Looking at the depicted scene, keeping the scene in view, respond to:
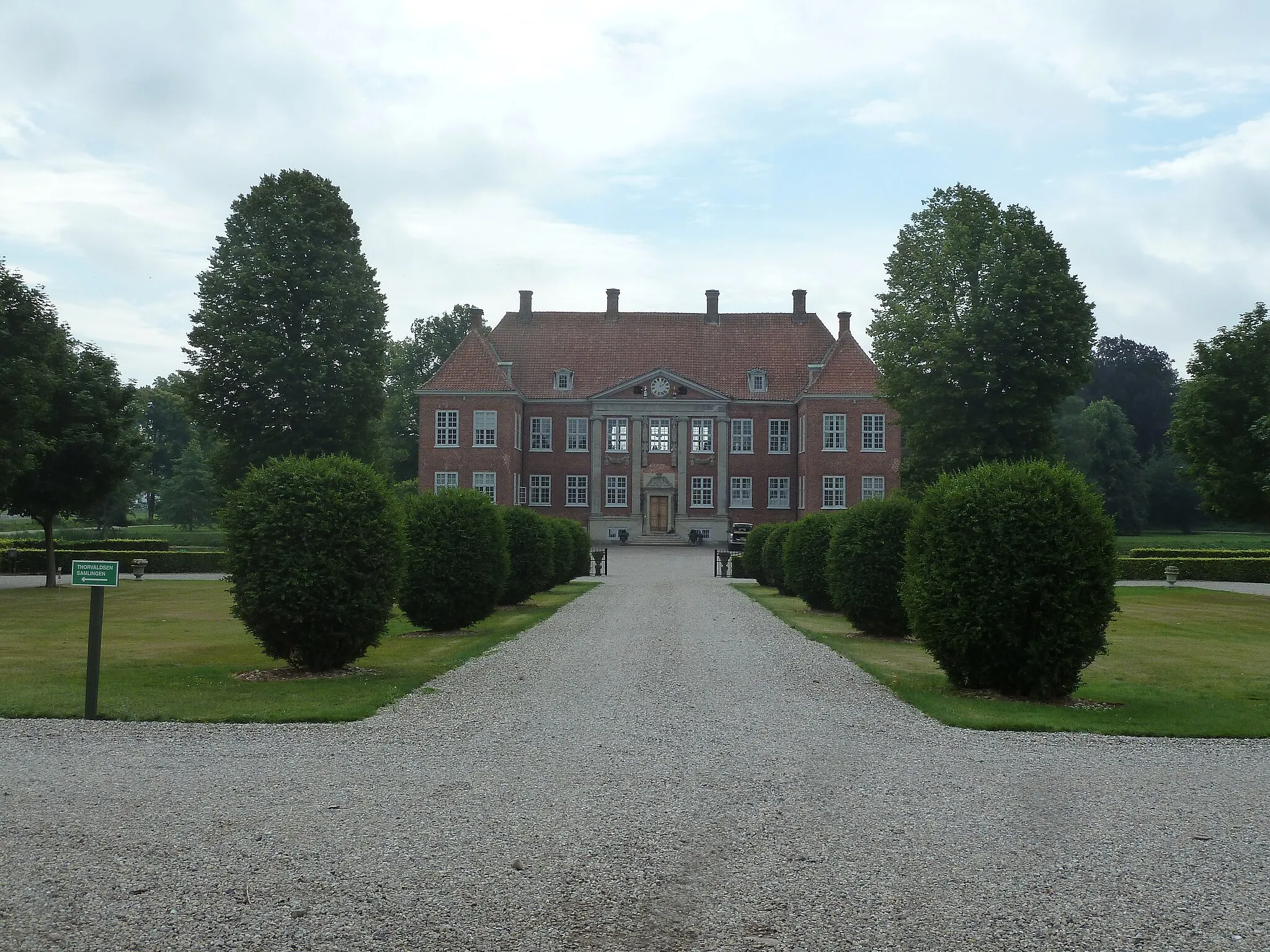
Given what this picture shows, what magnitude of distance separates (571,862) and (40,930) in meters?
2.35

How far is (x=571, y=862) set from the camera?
230 inches

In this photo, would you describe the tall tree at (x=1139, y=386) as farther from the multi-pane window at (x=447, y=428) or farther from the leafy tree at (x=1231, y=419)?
the leafy tree at (x=1231, y=419)

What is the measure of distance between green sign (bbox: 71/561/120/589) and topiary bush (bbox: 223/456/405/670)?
8.11 feet

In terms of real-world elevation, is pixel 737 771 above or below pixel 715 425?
below

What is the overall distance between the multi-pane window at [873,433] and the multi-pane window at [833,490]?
7.01 ft

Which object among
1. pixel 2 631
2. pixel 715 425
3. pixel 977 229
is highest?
pixel 977 229

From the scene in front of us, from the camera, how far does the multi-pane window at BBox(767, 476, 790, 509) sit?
216 ft

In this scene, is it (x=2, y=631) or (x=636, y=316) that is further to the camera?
(x=636, y=316)

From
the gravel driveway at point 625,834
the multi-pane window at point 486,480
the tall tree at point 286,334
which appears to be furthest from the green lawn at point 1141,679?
the multi-pane window at point 486,480

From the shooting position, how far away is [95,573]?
1068 centimetres

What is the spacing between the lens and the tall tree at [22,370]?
86.3 ft

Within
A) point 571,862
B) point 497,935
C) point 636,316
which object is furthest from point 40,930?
point 636,316

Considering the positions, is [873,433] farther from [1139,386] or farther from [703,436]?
[1139,386]

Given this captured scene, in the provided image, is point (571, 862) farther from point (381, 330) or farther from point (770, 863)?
point (381, 330)
